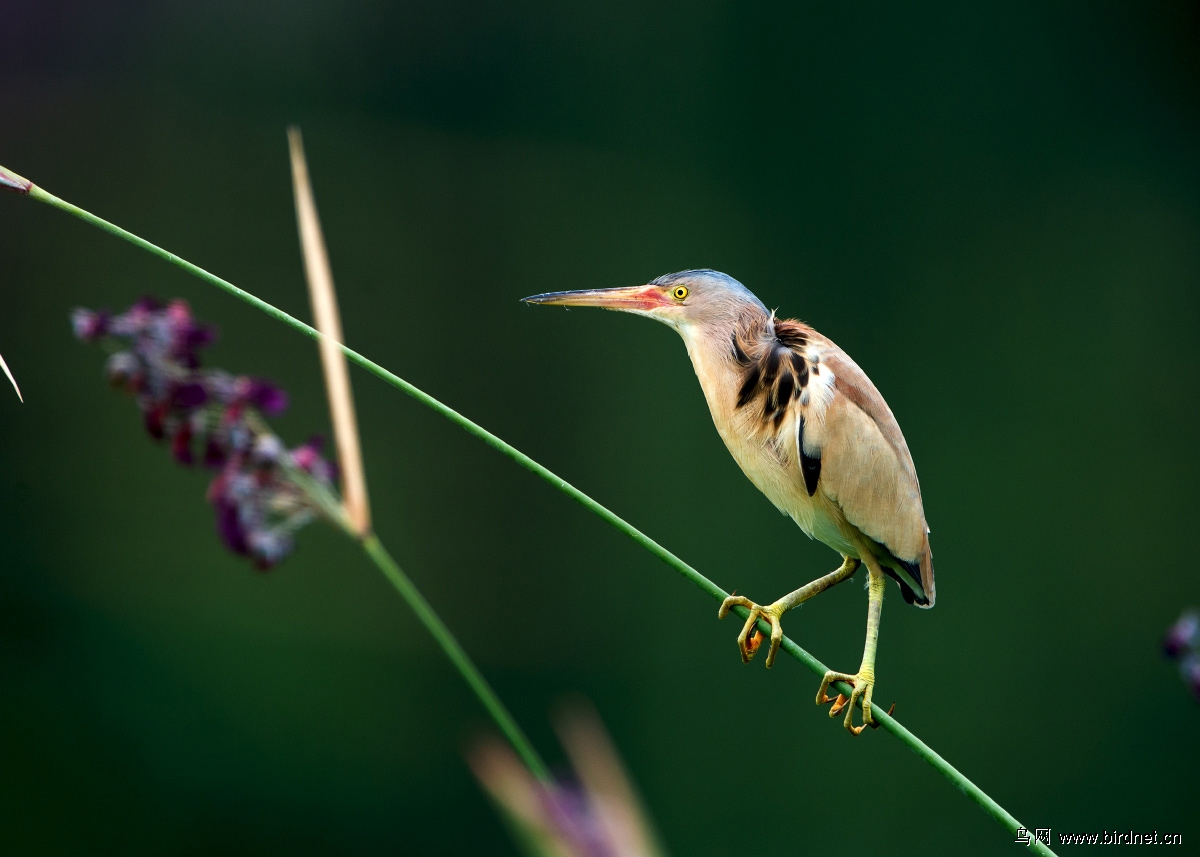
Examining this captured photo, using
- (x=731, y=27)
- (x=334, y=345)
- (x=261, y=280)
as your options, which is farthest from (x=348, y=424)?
(x=731, y=27)

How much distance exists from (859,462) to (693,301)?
0.18 m

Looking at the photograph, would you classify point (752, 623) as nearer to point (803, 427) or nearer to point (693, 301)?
point (803, 427)

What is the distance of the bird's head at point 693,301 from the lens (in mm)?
851

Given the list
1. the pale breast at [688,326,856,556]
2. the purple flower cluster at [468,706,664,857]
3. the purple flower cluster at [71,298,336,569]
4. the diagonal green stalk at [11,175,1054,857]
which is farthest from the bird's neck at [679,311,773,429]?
the purple flower cluster at [468,706,664,857]

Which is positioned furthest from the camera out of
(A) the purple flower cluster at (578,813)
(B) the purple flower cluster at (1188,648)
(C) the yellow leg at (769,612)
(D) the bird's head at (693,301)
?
(D) the bird's head at (693,301)

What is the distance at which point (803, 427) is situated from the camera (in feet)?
2.71

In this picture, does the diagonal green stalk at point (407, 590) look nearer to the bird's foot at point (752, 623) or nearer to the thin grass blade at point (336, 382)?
the thin grass blade at point (336, 382)

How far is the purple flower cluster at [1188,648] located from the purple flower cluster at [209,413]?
18.7 inches

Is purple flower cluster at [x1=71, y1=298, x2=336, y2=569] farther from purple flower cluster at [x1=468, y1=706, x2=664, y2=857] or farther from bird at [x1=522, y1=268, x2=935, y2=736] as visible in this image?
bird at [x1=522, y1=268, x2=935, y2=736]

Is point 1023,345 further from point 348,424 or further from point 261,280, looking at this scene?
point 348,424

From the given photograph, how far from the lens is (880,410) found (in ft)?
2.76

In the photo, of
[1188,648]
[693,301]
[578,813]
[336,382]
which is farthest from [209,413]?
[1188,648]

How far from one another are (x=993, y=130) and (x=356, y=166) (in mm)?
1251

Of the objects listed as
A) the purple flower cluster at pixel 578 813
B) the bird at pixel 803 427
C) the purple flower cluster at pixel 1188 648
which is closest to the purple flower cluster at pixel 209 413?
the purple flower cluster at pixel 578 813
